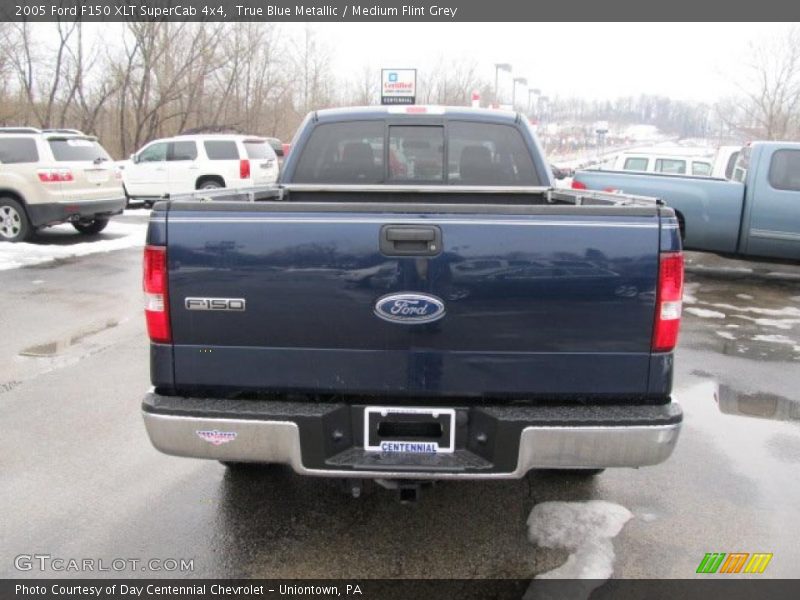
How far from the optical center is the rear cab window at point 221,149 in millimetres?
17594

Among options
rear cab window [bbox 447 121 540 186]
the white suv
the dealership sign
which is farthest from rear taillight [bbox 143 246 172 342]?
the dealership sign

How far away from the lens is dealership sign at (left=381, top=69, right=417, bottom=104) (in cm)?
2625

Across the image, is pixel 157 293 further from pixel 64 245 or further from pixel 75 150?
pixel 75 150

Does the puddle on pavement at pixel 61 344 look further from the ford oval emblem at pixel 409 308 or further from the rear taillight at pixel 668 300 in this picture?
the rear taillight at pixel 668 300

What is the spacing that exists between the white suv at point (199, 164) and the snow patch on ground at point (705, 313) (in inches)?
469

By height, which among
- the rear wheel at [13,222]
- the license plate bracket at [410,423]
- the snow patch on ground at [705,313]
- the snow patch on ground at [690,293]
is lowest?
the snow patch on ground at [690,293]

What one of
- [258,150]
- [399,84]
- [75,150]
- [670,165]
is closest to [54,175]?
[75,150]

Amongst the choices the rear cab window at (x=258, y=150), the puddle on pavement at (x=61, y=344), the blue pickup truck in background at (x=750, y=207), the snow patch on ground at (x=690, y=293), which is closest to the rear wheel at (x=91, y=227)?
the rear cab window at (x=258, y=150)

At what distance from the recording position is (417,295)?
2.61 m

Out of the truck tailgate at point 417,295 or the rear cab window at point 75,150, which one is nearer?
the truck tailgate at point 417,295

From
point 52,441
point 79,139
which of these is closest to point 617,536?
point 52,441

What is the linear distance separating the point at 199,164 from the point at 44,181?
6.39 metres

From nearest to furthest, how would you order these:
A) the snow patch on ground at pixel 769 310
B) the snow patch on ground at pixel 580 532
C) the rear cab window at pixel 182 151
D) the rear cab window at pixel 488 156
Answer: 1. the snow patch on ground at pixel 580 532
2. the rear cab window at pixel 488 156
3. the snow patch on ground at pixel 769 310
4. the rear cab window at pixel 182 151
